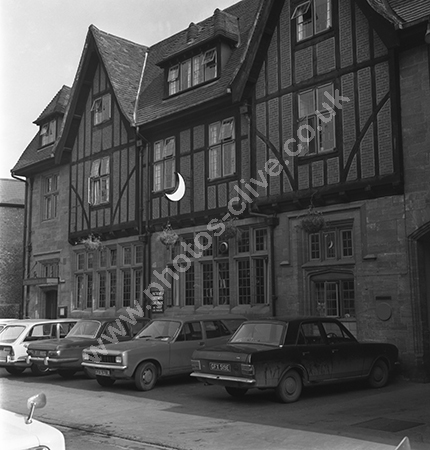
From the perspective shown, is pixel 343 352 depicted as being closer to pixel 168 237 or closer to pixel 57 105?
pixel 168 237

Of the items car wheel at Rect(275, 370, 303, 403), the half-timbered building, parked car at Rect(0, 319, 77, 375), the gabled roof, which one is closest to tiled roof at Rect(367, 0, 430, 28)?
the half-timbered building

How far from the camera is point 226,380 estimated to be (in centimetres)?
1122

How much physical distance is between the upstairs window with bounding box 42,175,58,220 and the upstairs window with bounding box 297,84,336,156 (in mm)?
13362

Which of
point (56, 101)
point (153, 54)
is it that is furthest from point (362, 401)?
point (56, 101)

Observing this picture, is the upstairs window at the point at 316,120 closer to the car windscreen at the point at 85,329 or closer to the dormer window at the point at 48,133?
the car windscreen at the point at 85,329

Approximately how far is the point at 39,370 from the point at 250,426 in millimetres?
8876

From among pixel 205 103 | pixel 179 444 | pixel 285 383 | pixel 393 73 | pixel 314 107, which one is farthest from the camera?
pixel 205 103

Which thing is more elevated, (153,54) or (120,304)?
(153,54)

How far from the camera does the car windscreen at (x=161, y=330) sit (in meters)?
14.1

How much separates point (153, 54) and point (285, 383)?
17530 mm

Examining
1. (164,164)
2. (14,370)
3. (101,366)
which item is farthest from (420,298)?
(14,370)

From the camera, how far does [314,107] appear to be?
16.2 m

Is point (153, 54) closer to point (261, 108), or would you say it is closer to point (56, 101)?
point (56, 101)

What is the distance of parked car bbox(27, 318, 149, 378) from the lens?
15.1 m
